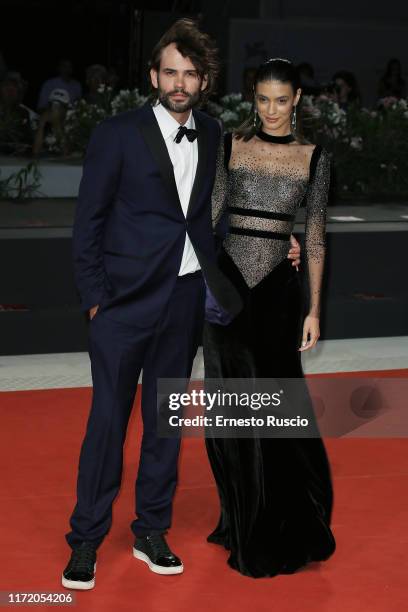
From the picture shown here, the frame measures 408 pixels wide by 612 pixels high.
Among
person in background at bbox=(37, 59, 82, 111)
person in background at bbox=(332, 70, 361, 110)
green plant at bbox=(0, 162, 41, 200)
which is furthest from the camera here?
person in background at bbox=(37, 59, 82, 111)

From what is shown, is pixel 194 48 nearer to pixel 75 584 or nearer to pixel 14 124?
pixel 75 584

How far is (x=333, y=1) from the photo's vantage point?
40.0ft

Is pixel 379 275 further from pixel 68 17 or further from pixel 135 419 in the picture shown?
pixel 68 17

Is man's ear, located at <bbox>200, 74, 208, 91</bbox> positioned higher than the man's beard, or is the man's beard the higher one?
man's ear, located at <bbox>200, 74, 208, 91</bbox>

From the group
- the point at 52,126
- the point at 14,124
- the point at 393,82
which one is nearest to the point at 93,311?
the point at 14,124

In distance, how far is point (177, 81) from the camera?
286 cm

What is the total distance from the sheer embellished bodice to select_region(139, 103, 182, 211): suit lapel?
0.94 ft

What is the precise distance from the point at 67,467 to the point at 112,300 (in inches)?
47.1

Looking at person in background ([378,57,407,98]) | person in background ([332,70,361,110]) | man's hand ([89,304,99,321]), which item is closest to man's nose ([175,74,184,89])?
man's hand ([89,304,99,321])

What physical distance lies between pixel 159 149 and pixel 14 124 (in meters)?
4.40

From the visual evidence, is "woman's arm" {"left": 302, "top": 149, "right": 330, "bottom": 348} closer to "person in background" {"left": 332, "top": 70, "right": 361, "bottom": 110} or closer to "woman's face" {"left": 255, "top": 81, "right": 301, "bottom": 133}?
"woman's face" {"left": 255, "top": 81, "right": 301, "bottom": 133}

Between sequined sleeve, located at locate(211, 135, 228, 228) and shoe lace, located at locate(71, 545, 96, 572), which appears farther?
sequined sleeve, located at locate(211, 135, 228, 228)

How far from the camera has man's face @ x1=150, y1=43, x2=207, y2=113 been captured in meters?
2.85

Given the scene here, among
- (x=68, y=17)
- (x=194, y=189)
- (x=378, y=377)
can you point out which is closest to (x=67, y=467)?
(x=194, y=189)
